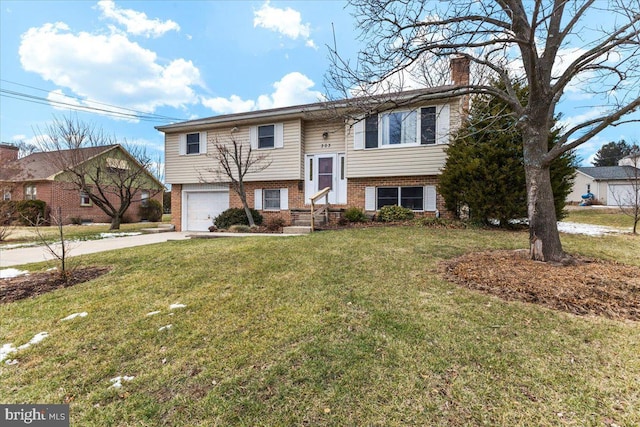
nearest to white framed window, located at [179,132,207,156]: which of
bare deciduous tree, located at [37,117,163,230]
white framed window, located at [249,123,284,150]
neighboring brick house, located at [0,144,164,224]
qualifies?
white framed window, located at [249,123,284,150]

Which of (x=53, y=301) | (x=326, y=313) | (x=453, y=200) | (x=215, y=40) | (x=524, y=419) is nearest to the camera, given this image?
(x=524, y=419)

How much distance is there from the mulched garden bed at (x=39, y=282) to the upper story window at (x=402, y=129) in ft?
31.8

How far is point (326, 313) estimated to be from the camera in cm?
336

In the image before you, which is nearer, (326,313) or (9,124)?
(326,313)

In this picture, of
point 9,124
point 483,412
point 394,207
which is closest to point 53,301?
point 483,412

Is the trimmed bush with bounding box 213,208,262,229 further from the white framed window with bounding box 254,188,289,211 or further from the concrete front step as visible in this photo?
the concrete front step

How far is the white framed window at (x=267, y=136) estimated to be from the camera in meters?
13.2

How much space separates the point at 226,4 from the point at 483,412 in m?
12.8

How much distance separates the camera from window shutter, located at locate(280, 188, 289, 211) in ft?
43.9

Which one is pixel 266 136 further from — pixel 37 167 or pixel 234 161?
pixel 37 167

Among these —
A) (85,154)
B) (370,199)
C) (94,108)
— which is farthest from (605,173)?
(94,108)

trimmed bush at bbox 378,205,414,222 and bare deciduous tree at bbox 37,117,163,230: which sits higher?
bare deciduous tree at bbox 37,117,163,230

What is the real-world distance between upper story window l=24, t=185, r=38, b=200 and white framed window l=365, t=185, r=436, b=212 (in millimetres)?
24508

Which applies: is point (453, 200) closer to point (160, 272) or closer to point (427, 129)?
point (427, 129)
